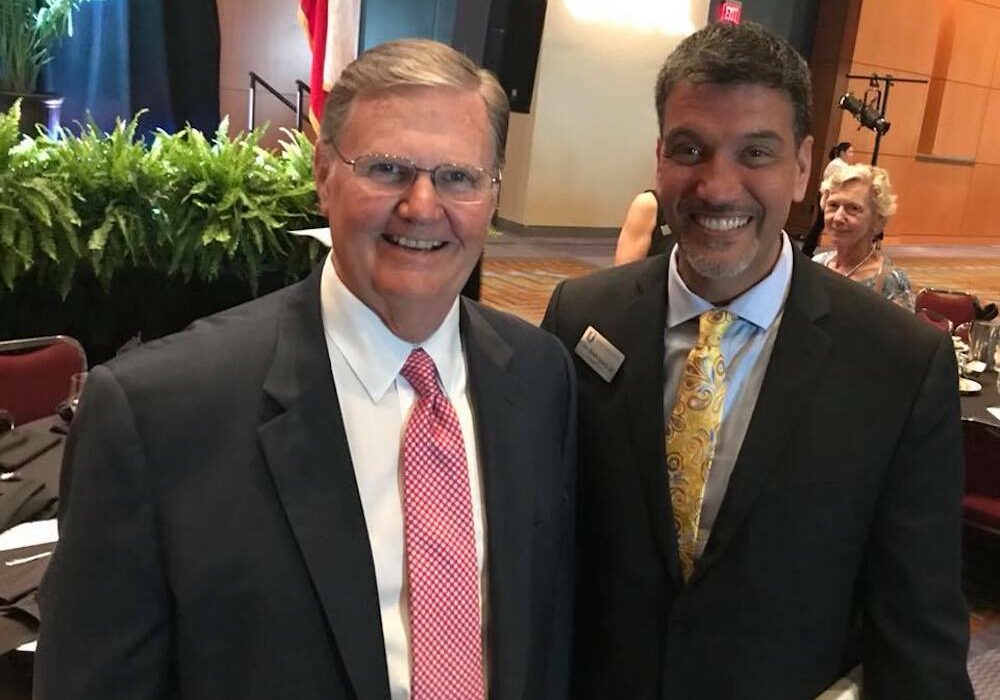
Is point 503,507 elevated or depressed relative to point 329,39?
depressed

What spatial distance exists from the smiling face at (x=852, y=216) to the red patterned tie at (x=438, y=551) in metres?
3.42

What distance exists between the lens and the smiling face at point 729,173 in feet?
4.61

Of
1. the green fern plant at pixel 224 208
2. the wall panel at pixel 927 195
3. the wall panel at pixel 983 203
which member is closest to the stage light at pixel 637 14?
the wall panel at pixel 927 195

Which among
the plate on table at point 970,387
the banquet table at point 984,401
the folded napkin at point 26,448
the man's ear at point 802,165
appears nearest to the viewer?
the man's ear at point 802,165

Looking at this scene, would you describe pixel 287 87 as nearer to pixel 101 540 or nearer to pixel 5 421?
pixel 5 421

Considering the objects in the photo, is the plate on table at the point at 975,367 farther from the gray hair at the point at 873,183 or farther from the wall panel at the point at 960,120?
the wall panel at the point at 960,120

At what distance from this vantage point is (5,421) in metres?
2.29

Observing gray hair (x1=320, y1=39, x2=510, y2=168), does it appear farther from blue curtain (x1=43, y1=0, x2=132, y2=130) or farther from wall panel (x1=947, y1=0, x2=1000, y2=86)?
wall panel (x1=947, y1=0, x2=1000, y2=86)

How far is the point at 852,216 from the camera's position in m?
4.16

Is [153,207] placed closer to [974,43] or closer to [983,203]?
[974,43]

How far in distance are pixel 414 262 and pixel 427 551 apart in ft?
1.17

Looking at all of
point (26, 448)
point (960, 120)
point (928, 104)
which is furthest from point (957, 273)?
point (26, 448)

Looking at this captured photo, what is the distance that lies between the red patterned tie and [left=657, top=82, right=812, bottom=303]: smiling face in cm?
50

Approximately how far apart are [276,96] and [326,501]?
384 inches
